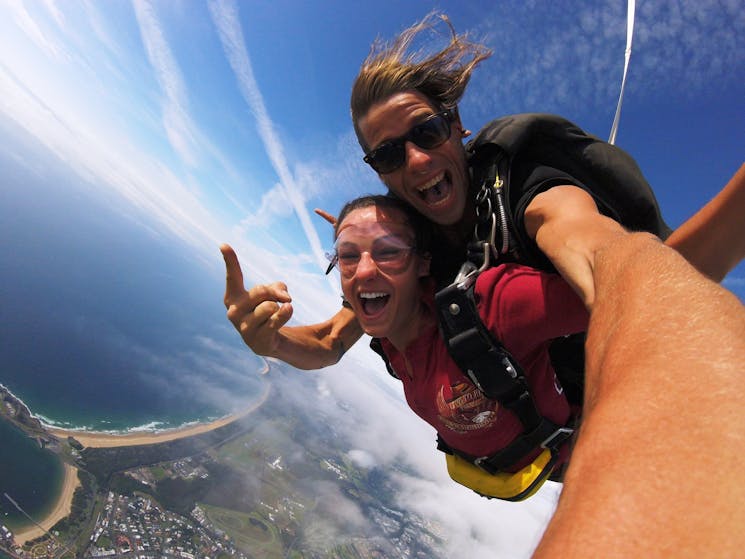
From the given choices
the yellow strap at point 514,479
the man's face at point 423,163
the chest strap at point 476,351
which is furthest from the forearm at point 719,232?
the yellow strap at point 514,479

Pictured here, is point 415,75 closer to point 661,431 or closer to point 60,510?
point 661,431

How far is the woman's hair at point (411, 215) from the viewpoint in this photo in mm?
2256

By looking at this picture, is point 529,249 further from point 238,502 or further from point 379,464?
point 379,464

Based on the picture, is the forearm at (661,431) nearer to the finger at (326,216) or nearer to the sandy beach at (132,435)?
the finger at (326,216)

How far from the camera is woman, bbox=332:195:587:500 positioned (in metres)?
1.87

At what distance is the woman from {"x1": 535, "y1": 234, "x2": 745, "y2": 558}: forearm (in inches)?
38.0

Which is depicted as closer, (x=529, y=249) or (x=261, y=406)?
(x=529, y=249)

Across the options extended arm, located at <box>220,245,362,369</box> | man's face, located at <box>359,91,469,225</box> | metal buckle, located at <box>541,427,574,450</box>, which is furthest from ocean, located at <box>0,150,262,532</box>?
man's face, located at <box>359,91,469,225</box>

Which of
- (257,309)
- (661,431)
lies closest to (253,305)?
(257,309)

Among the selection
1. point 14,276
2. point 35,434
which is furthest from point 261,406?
point 14,276

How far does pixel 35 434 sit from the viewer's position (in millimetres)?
26281

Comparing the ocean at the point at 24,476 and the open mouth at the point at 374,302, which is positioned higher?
the open mouth at the point at 374,302

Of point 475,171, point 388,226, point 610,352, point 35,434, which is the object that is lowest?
point 35,434

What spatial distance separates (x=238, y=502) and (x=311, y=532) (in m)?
8.33
